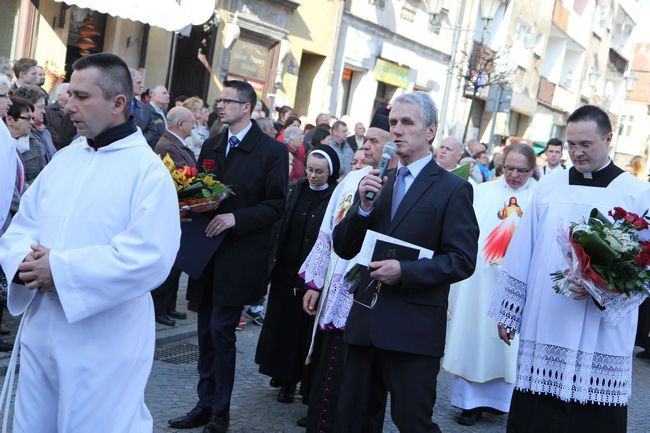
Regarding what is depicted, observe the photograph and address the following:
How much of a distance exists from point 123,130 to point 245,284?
2.13 meters

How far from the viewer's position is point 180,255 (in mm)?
5535

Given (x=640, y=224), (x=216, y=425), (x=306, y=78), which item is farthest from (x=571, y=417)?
(x=306, y=78)

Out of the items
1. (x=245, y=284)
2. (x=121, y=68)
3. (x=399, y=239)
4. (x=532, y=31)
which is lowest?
(x=245, y=284)

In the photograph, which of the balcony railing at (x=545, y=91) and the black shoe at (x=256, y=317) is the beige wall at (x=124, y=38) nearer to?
the black shoe at (x=256, y=317)

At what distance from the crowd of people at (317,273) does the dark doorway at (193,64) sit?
1020 centimetres

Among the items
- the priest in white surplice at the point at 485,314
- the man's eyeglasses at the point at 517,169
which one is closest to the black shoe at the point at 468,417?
the priest in white surplice at the point at 485,314

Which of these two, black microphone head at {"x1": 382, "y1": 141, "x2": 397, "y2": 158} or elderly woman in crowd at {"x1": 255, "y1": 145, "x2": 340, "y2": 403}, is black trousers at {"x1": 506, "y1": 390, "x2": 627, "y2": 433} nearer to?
black microphone head at {"x1": 382, "y1": 141, "x2": 397, "y2": 158}

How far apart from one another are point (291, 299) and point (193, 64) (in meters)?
12.1

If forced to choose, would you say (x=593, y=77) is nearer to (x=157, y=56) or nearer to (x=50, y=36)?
(x=157, y=56)

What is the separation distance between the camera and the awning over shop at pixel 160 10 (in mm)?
13086

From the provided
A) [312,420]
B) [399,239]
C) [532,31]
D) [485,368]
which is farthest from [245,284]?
[532,31]

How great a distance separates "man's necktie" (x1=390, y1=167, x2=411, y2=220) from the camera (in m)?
4.50

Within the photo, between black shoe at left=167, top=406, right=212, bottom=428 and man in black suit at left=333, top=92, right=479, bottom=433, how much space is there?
4.63ft

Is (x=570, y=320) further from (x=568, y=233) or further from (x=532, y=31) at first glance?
(x=532, y=31)
